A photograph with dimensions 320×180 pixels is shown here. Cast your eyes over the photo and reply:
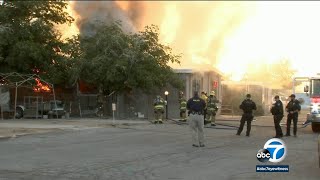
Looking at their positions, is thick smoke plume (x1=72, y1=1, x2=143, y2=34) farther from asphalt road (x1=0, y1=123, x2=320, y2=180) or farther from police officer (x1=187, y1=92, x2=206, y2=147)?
asphalt road (x1=0, y1=123, x2=320, y2=180)

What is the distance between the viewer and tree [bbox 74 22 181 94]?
97.9 ft

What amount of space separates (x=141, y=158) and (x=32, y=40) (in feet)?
70.8

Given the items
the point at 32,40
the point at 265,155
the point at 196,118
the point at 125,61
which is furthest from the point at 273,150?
the point at 32,40

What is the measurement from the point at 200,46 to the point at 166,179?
27.9 meters

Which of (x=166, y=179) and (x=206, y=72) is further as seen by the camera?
(x=206, y=72)

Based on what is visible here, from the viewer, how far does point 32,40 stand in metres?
32.2

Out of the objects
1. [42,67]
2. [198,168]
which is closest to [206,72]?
[42,67]

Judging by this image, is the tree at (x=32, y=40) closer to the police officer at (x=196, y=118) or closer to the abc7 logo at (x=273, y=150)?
the police officer at (x=196, y=118)

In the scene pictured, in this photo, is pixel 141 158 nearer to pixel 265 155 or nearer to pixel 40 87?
pixel 265 155

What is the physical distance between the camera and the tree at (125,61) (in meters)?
29.8

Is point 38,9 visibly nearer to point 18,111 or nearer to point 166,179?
point 18,111

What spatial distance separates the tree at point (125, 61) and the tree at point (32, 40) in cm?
238

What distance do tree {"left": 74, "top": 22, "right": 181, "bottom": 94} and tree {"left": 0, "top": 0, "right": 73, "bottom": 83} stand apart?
2.38 m

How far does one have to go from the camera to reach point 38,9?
33594 mm
